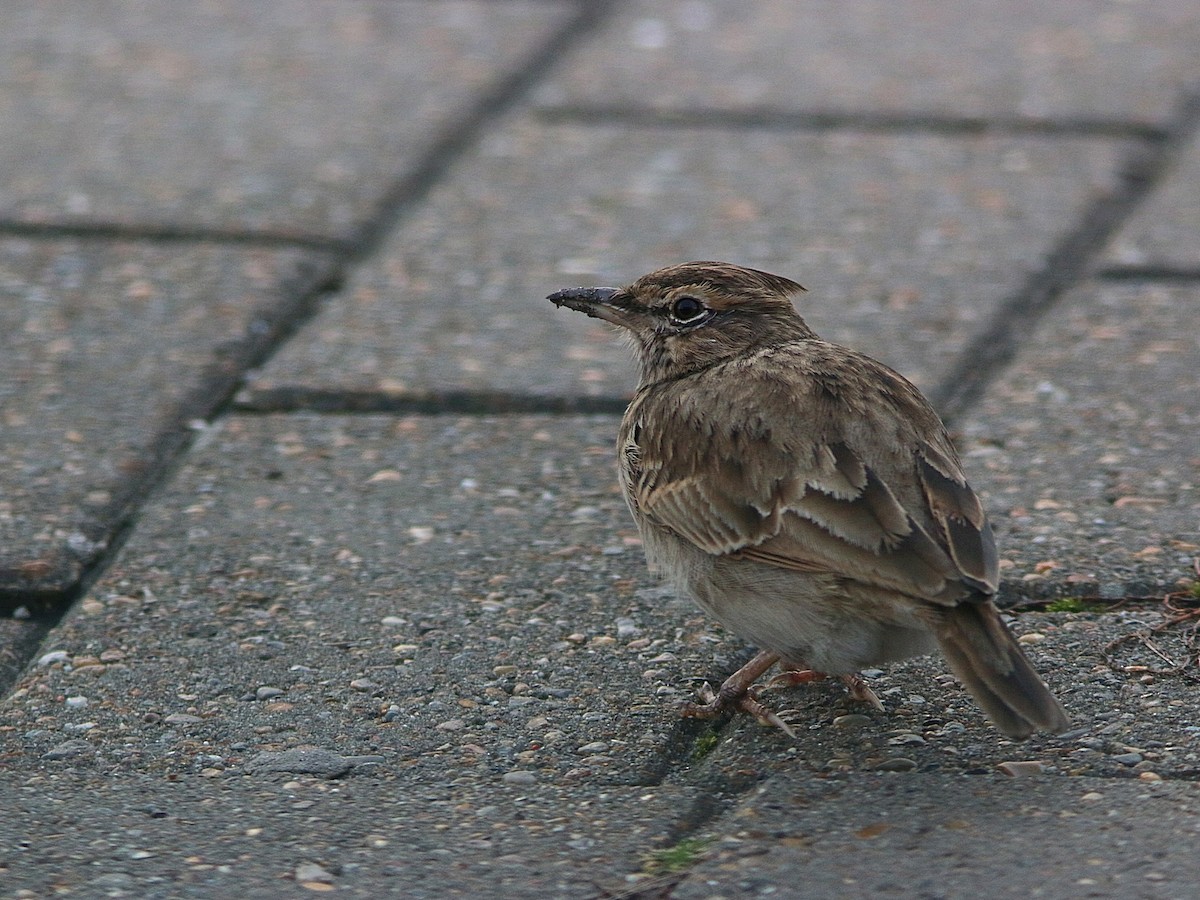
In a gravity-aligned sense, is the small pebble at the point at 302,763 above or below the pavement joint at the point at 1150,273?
below

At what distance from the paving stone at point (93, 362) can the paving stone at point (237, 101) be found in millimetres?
362

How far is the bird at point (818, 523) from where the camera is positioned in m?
3.63

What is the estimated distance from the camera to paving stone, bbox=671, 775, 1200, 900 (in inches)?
130

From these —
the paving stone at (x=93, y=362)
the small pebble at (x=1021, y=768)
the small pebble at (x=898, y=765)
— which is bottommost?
the paving stone at (x=93, y=362)

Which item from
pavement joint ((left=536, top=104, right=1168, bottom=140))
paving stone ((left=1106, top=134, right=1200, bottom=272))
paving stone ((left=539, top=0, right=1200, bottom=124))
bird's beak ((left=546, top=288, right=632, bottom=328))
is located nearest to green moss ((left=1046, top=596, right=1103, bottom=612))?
bird's beak ((left=546, top=288, right=632, bottom=328))

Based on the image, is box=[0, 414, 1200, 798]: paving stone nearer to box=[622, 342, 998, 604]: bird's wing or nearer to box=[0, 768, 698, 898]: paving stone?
box=[0, 768, 698, 898]: paving stone

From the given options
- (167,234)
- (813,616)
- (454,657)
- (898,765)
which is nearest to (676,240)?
(167,234)

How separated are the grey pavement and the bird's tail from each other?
0.18 metres

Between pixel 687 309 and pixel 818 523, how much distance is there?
42.7 inches

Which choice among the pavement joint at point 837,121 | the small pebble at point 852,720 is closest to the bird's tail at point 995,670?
the small pebble at point 852,720

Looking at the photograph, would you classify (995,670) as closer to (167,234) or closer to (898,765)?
(898,765)

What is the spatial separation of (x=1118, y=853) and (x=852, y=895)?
0.49 meters

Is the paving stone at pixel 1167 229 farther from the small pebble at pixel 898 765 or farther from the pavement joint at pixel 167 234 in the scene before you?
the small pebble at pixel 898 765

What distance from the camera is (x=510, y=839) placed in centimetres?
353
